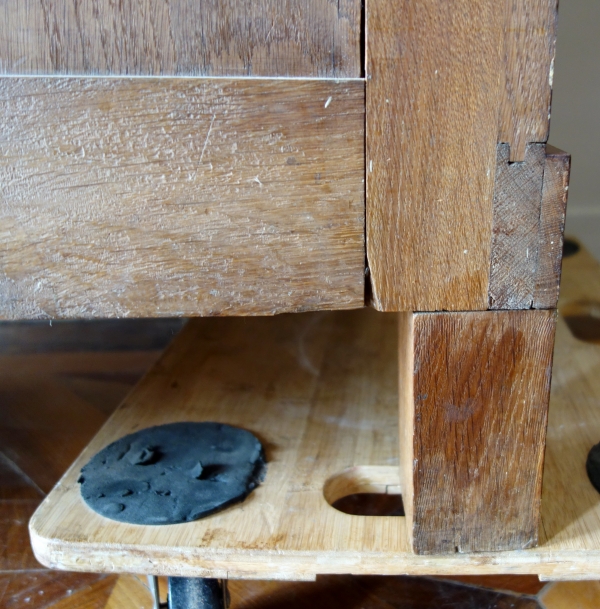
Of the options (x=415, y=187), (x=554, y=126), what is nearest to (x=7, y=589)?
(x=415, y=187)

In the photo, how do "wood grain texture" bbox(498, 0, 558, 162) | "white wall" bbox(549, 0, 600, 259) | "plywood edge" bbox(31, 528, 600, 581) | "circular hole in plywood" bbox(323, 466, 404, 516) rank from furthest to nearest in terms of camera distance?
"white wall" bbox(549, 0, 600, 259), "circular hole in plywood" bbox(323, 466, 404, 516), "plywood edge" bbox(31, 528, 600, 581), "wood grain texture" bbox(498, 0, 558, 162)

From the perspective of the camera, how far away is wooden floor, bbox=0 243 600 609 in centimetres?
60

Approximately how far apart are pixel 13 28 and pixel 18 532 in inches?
21.6

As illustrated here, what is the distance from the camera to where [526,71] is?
1.23 ft

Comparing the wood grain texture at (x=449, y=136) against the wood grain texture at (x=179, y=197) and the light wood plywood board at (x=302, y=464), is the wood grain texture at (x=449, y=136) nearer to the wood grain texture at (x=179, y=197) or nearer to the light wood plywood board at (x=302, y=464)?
the wood grain texture at (x=179, y=197)

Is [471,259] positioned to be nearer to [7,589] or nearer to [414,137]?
[414,137]

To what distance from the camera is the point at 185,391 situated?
77cm

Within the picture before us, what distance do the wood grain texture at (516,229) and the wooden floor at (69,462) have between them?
0.33 m

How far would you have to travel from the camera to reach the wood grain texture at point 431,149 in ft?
1.22

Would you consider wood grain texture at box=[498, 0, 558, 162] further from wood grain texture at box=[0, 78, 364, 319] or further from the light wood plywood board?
the light wood plywood board

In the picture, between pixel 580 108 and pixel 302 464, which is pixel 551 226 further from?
pixel 580 108

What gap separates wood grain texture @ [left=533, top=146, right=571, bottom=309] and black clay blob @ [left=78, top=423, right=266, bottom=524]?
0.97 ft

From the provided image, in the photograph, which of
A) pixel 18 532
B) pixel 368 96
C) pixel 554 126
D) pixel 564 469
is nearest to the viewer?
pixel 368 96

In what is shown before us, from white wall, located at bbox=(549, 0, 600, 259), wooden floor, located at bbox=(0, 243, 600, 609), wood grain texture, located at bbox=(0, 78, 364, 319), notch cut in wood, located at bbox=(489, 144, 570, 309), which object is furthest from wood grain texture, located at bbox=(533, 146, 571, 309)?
white wall, located at bbox=(549, 0, 600, 259)
